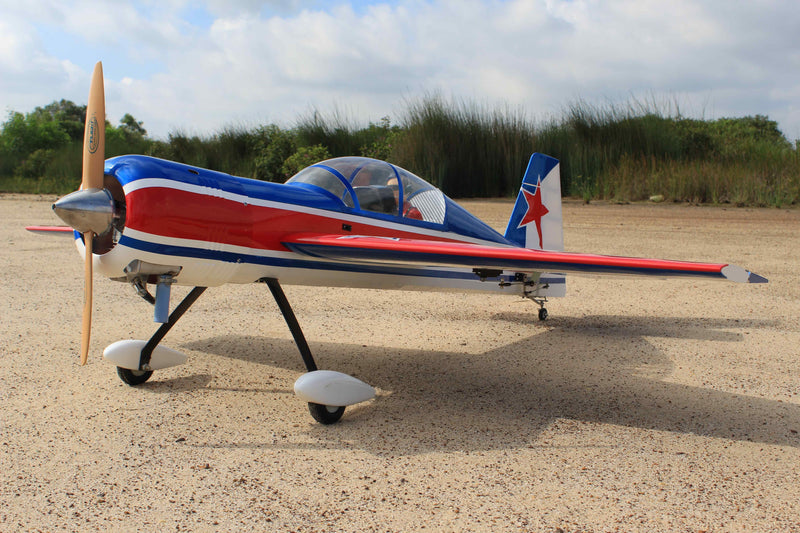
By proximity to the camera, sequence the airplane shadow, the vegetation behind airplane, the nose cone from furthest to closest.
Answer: the vegetation behind airplane < the airplane shadow < the nose cone

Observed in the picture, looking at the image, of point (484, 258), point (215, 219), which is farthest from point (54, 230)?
point (484, 258)

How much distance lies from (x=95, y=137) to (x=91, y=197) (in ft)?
1.28

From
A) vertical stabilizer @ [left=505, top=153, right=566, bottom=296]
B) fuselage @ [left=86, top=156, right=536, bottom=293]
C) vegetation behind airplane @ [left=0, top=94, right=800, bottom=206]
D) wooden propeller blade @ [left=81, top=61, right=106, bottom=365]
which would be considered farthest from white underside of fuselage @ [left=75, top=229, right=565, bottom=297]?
vegetation behind airplane @ [left=0, top=94, right=800, bottom=206]

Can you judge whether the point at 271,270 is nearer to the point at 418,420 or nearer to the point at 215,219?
the point at 215,219

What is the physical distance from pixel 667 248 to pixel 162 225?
966cm

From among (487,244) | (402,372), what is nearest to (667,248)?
(487,244)

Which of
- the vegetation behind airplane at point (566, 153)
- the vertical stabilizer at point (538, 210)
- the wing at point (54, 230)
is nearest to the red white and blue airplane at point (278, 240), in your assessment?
the vertical stabilizer at point (538, 210)

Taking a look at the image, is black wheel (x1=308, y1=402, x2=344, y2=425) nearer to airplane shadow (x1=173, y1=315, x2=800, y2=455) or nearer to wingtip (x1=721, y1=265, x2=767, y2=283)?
airplane shadow (x1=173, y1=315, x2=800, y2=455)

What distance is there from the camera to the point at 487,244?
5727mm

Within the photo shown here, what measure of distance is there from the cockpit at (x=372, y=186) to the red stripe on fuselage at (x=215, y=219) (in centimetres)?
30

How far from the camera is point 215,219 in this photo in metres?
3.96

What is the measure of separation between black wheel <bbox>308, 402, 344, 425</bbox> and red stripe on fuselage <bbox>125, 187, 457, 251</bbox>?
1.15 m

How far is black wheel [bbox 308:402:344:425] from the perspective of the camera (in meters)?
3.89

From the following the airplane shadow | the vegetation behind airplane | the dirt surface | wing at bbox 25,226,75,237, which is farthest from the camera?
the vegetation behind airplane
